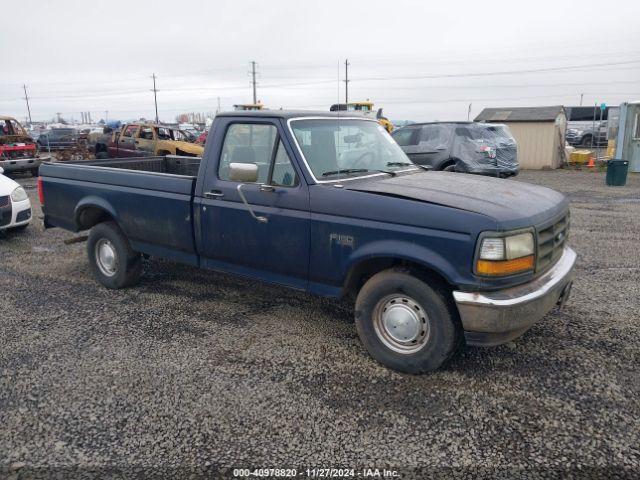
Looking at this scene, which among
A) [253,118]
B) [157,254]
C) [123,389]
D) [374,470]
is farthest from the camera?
[157,254]

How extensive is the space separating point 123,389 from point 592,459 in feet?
10.1

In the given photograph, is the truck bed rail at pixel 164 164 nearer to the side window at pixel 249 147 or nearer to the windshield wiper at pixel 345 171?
the side window at pixel 249 147

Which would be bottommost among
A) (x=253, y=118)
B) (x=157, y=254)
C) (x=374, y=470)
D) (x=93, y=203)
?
(x=374, y=470)

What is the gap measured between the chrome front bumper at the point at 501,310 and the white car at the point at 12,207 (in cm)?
751

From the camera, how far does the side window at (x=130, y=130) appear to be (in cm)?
1901

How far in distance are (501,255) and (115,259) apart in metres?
4.25

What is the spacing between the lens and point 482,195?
3789 millimetres

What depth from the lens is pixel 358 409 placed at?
3.40m

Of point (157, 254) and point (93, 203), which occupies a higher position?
point (93, 203)

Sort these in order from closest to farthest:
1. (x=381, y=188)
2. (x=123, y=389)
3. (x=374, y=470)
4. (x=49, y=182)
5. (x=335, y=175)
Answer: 1. (x=374, y=470)
2. (x=123, y=389)
3. (x=381, y=188)
4. (x=335, y=175)
5. (x=49, y=182)

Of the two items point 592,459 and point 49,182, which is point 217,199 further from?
point 592,459

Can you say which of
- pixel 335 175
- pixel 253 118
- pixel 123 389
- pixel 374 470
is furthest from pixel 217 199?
pixel 374 470

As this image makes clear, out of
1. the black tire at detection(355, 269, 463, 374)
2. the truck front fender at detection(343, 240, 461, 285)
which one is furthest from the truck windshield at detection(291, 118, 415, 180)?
the black tire at detection(355, 269, 463, 374)

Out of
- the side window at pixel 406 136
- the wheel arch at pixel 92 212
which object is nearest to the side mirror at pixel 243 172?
the wheel arch at pixel 92 212
